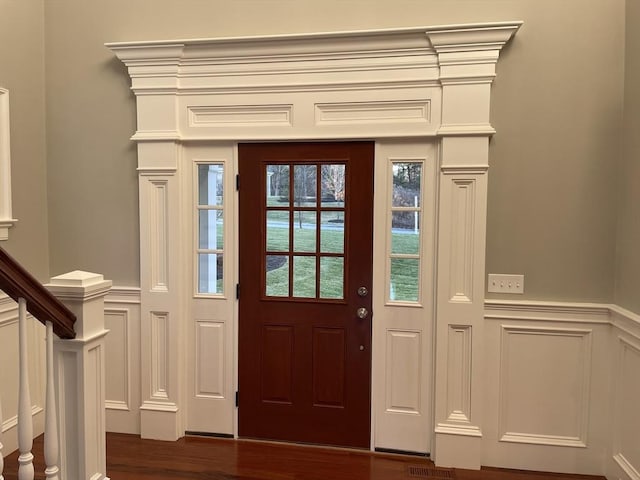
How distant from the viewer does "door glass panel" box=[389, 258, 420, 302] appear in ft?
9.59

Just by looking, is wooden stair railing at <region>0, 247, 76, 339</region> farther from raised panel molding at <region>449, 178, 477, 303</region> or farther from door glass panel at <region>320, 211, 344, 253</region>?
raised panel molding at <region>449, 178, 477, 303</region>

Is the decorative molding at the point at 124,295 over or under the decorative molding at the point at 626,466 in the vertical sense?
over

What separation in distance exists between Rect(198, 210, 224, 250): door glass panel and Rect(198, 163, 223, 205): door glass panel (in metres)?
0.07

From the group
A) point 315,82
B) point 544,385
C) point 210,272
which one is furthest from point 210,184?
point 544,385

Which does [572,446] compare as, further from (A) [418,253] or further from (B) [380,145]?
(B) [380,145]

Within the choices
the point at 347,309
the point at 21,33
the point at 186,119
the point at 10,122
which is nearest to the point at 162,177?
the point at 186,119

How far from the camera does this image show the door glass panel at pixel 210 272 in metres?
Answer: 3.12

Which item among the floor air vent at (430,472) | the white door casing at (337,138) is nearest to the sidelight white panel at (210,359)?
the white door casing at (337,138)

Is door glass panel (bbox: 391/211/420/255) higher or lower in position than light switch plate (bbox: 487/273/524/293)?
higher

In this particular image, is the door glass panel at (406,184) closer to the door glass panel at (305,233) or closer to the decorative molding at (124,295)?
the door glass panel at (305,233)

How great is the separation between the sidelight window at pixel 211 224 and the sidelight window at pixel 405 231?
44.4 inches

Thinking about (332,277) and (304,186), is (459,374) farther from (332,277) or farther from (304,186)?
(304,186)

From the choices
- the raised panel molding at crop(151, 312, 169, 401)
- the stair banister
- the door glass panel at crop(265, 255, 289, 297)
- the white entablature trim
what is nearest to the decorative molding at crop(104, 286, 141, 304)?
the raised panel molding at crop(151, 312, 169, 401)

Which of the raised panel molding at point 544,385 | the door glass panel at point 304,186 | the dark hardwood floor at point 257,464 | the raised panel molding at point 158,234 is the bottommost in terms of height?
the dark hardwood floor at point 257,464
